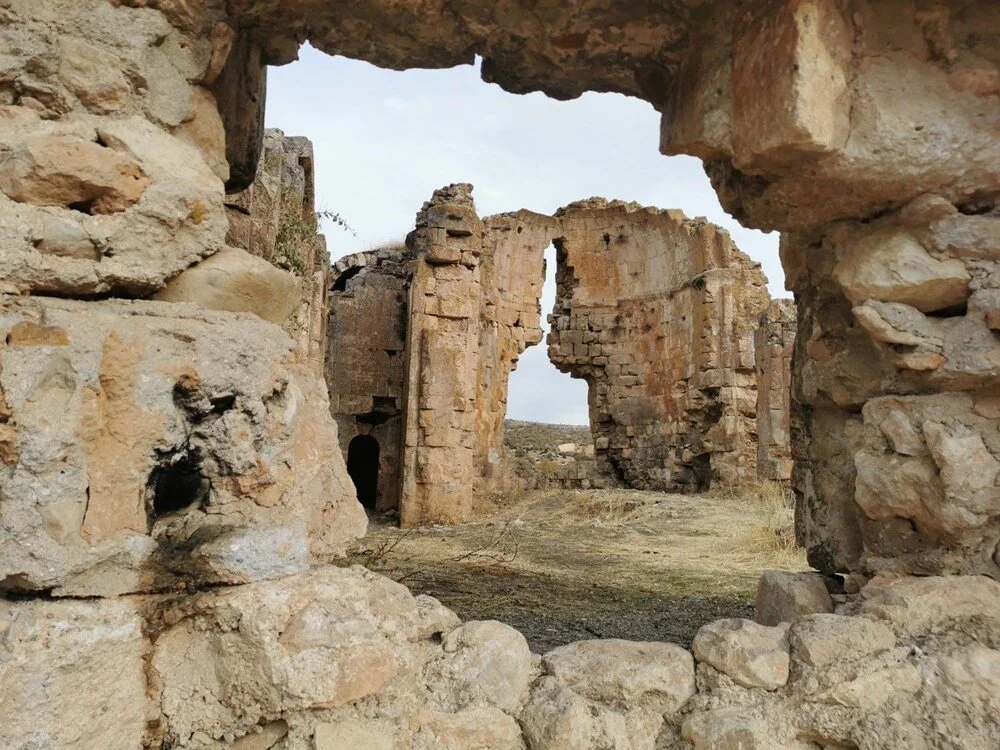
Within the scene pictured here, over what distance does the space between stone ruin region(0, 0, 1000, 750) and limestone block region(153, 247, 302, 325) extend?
11 millimetres

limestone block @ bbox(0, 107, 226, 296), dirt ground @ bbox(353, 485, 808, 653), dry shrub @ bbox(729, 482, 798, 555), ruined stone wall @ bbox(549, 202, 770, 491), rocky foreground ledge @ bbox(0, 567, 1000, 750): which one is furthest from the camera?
ruined stone wall @ bbox(549, 202, 770, 491)

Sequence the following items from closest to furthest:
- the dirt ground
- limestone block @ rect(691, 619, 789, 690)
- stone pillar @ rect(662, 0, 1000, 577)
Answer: limestone block @ rect(691, 619, 789, 690) < stone pillar @ rect(662, 0, 1000, 577) < the dirt ground

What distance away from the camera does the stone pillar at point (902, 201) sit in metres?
2.08

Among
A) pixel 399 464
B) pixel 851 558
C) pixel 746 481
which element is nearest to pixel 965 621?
pixel 851 558

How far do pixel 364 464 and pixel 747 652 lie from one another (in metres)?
10.3

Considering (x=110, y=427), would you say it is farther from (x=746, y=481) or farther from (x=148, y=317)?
(x=746, y=481)

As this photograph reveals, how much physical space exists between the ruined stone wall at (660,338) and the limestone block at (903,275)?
1037 cm

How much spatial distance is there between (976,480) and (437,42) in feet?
7.07

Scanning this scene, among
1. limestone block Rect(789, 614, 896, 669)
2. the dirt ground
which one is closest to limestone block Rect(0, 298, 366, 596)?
limestone block Rect(789, 614, 896, 669)

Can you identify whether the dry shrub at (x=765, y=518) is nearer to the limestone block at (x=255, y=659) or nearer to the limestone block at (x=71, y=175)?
the limestone block at (x=255, y=659)

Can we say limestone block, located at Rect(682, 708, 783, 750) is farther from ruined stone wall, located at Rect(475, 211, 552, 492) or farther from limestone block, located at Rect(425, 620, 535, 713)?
ruined stone wall, located at Rect(475, 211, 552, 492)

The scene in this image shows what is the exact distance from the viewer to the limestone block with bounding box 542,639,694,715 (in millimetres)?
1886

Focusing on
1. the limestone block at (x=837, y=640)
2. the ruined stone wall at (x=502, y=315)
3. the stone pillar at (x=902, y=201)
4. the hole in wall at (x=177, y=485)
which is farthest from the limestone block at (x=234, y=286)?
the ruined stone wall at (x=502, y=315)

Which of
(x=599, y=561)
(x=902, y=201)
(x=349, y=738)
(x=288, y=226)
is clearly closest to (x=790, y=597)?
(x=902, y=201)
